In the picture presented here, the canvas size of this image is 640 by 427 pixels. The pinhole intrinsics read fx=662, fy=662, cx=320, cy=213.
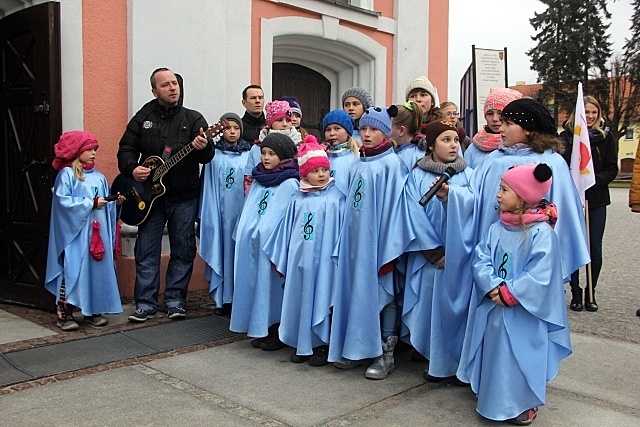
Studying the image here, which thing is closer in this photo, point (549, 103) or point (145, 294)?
point (145, 294)

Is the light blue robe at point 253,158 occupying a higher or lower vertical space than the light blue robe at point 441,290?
higher

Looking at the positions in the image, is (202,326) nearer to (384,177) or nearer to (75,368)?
(75,368)

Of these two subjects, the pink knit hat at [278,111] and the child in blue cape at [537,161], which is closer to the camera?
the child in blue cape at [537,161]

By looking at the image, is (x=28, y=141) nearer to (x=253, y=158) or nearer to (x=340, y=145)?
(x=253, y=158)

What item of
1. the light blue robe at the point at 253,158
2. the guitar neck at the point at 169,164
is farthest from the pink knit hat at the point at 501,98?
the guitar neck at the point at 169,164

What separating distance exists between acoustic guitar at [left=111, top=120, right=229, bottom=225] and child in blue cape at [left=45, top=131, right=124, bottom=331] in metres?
0.23

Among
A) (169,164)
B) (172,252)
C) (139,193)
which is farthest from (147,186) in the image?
(172,252)

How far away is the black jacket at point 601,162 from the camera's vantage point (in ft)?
21.8

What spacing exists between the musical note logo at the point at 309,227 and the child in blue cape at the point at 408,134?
2.52 feet

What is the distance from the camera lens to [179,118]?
582 centimetres

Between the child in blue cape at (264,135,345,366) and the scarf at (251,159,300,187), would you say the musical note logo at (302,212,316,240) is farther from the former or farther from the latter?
the scarf at (251,159,300,187)

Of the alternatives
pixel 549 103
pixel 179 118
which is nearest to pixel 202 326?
pixel 179 118

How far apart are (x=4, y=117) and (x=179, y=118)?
6.15ft

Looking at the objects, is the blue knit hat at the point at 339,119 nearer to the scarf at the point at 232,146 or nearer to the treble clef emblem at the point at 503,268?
the scarf at the point at 232,146
